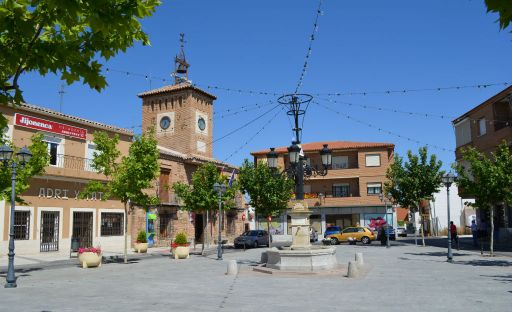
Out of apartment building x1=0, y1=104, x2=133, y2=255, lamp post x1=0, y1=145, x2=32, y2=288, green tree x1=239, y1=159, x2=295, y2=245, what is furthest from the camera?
green tree x1=239, y1=159, x2=295, y2=245

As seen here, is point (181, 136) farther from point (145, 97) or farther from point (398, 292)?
point (398, 292)

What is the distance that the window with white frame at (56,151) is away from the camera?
25.8 meters

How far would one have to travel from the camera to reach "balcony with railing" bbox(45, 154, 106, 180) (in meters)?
25.5

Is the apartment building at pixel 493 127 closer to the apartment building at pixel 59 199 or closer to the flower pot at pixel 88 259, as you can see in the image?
the flower pot at pixel 88 259

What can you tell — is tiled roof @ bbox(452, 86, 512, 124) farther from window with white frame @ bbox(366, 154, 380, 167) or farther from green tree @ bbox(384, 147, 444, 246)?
window with white frame @ bbox(366, 154, 380, 167)

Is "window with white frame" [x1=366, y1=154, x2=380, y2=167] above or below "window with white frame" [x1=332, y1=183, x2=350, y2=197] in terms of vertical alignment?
above

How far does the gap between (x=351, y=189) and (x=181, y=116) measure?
21138 millimetres

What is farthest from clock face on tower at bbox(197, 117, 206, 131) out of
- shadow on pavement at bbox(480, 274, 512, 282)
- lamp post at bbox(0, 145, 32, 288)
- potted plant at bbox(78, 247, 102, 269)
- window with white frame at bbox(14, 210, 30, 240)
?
shadow on pavement at bbox(480, 274, 512, 282)

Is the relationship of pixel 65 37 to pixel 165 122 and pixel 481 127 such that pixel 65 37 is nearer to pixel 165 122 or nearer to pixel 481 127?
pixel 481 127

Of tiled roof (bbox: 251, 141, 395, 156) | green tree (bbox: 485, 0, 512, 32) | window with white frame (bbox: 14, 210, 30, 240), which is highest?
tiled roof (bbox: 251, 141, 395, 156)

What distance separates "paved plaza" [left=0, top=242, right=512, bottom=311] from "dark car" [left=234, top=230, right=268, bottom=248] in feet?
54.8

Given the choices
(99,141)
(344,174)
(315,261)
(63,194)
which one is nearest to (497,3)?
(315,261)

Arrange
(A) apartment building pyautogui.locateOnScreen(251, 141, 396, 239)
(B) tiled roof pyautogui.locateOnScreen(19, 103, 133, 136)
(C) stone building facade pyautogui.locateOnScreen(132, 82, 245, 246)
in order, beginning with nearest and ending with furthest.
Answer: (B) tiled roof pyautogui.locateOnScreen(19, 103, 133, 136) < (C) stone building facade pyautogui.locateOnScreen(132, 82, 245, 246) < (A) apartment building pyautogui.locateOnScreen(251, 141, 396, 239)

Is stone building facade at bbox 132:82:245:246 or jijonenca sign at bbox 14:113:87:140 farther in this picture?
stone building facade at bbox 132:82:245:246
